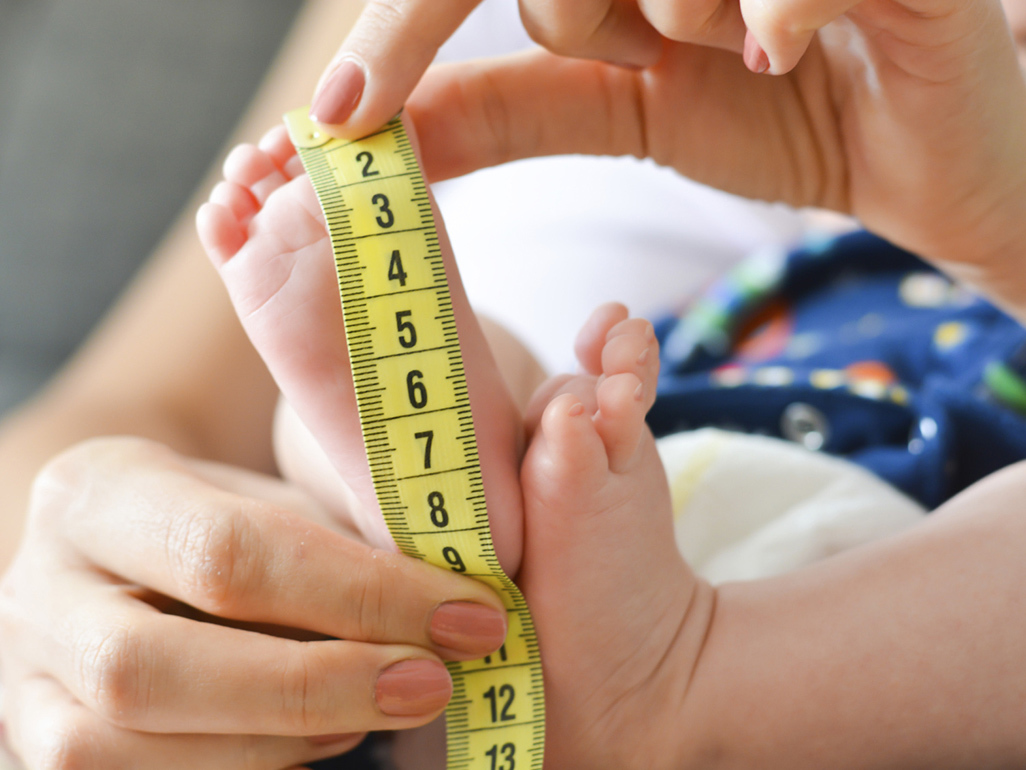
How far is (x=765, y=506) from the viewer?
39.7 inches

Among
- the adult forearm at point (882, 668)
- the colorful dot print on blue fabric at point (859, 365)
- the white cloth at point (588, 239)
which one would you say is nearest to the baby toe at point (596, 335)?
the adult forearm at point (882, 668)

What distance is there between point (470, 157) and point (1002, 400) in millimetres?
812

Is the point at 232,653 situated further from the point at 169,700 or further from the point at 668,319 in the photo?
the point at 668,319

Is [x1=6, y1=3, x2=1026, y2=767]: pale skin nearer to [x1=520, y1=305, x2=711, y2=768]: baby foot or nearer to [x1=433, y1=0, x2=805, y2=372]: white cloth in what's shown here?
[x1=520, y1=305, x2=711, y2=768]: baby foot

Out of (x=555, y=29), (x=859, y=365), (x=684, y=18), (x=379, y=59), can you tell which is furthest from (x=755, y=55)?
(x=859, y=365)

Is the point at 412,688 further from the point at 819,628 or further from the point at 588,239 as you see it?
the point at 588,239

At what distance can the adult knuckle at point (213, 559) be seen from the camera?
690 millimetres

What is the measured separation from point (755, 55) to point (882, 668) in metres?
0.50

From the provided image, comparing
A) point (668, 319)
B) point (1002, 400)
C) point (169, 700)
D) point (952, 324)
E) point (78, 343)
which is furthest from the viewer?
point (78, 343)

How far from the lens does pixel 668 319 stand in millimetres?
1509

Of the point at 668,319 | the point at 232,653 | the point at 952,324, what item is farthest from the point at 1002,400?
the point at 232,653

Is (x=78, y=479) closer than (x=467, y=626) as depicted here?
No

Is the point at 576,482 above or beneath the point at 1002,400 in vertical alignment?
beneath

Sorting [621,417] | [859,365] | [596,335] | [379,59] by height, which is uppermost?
[379,59]
